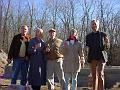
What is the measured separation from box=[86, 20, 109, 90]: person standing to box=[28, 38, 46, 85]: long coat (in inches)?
53.2

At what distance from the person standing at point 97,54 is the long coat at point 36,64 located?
1351mm

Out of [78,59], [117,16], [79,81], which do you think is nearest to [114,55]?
[117,16]

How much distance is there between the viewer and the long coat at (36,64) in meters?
10.1

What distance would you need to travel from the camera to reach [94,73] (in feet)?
32.1

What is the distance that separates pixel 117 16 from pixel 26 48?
43627 millimetres

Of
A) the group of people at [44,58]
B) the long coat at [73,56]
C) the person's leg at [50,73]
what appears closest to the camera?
the group of people at [44,58]

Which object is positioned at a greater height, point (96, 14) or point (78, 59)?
point (96, 14)

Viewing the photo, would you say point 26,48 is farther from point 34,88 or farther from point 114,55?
point 114,55

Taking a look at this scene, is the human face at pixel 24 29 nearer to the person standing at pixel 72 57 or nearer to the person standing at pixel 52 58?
the person standing at pixel 52 58

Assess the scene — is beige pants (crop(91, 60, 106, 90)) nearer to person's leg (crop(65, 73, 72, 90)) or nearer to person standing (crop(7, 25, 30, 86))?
person's leg (crop(65, 73, 72, 90))

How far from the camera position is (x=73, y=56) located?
34.1 feet

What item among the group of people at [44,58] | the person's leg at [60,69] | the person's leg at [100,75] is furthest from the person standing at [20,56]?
the person's leg at [100,75]

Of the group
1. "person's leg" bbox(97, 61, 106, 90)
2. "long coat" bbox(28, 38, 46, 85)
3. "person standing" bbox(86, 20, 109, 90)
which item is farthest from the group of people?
"person's leg" bbox(97, 61, 106, 90)

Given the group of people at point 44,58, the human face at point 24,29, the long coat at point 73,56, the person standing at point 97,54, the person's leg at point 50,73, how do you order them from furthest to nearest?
A: the long coat at point 73,56 → the person's leg at point 50,73 → the group of people at point 44,58 → the human face at point 24,29 → the person standing at point 97,54
